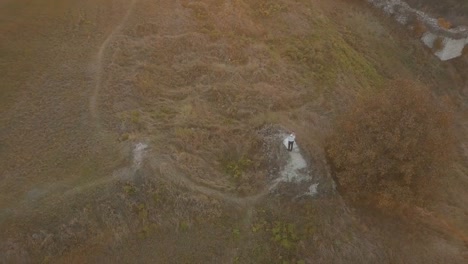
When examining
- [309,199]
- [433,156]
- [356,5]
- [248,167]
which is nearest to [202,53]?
[248,167]

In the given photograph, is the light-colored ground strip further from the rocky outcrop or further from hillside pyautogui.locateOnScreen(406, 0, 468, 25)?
hillside pyautogui.locateOnScreen(406, 0, 468, 25)

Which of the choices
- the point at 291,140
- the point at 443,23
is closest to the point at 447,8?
the point at 443,23

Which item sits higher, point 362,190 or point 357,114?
point 357,114

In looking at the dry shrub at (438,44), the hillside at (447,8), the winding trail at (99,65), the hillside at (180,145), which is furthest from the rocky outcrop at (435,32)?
the winding trail at (99,65)

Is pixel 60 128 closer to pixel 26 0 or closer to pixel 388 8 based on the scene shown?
pixel 26 0

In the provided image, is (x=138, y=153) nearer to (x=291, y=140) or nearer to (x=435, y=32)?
(x=291, y=140)

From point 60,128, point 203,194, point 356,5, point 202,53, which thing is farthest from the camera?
point 356,5
